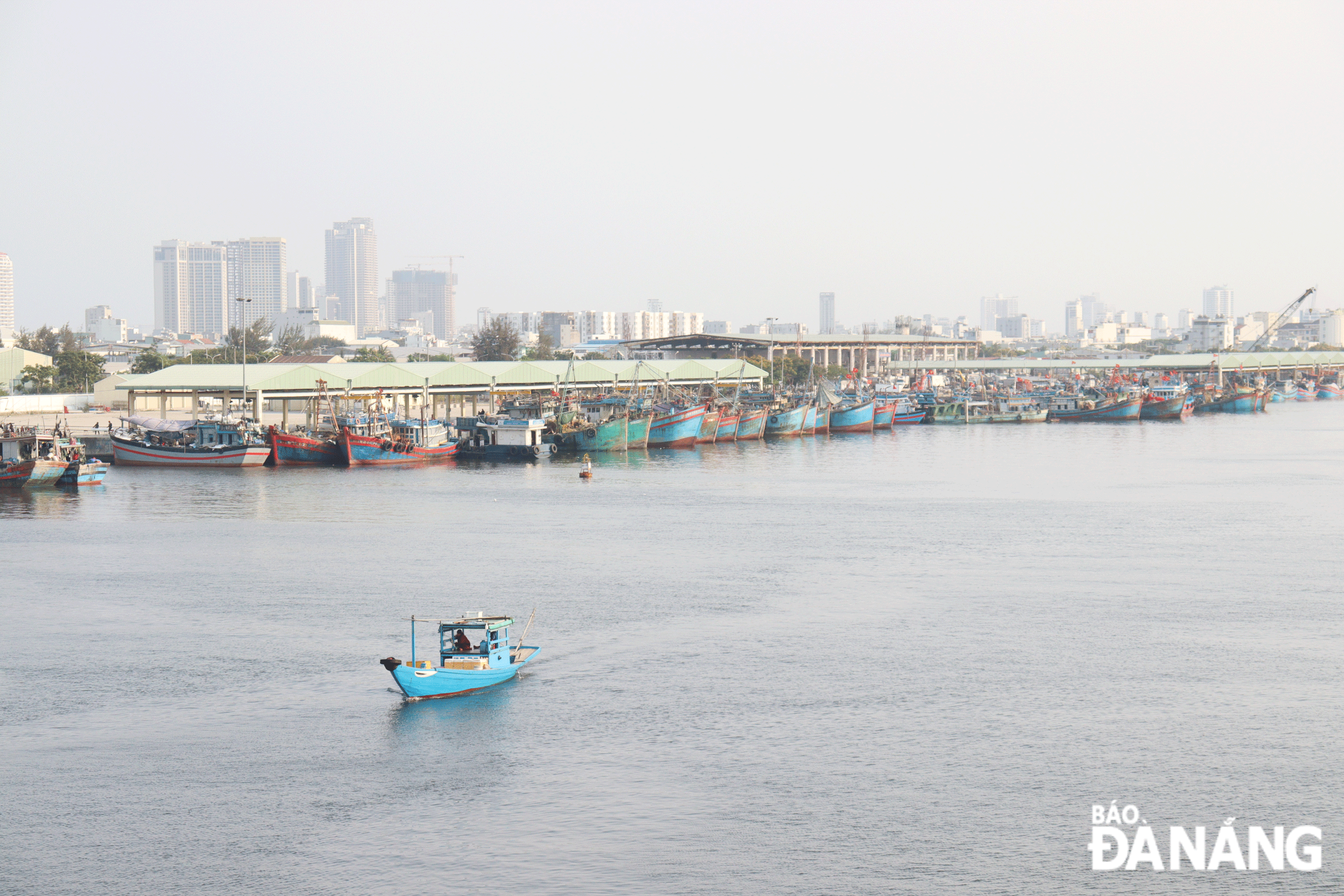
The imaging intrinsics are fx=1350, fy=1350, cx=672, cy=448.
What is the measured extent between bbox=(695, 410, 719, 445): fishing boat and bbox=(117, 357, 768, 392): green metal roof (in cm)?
591

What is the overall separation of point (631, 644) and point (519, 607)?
359 centimetres

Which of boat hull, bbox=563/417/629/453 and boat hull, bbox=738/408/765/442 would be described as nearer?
boat hull, bbox=563/417/629/453

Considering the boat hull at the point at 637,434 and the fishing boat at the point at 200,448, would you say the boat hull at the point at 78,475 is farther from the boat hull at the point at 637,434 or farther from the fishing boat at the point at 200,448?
the boat hull at the point at 637,434

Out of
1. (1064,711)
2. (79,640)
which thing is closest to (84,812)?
(79,640)

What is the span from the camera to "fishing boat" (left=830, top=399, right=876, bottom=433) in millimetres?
81438

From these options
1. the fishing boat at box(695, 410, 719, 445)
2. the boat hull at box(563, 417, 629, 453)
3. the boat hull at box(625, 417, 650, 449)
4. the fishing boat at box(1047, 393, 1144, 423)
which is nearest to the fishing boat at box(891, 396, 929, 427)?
the fishing boat at box(1047, 393, 1144, 423)

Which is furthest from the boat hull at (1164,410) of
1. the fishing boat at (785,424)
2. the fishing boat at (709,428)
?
the fishing boat at (709,428)

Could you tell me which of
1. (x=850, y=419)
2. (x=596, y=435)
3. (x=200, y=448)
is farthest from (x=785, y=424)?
(x=200, y=448)

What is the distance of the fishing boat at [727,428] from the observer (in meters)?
72.4

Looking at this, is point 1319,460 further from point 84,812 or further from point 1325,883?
point 84,812

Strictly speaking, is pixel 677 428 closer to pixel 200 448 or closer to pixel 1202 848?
pixel 200 448

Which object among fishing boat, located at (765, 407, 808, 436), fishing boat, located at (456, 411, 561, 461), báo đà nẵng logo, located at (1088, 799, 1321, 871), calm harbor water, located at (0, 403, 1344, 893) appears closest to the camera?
báo đà nẵng logo, located at (1088, 799, 1321, 871)

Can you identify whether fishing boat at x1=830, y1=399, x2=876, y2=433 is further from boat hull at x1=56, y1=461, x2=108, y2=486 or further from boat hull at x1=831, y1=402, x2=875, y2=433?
boat hull at x1=56, y1=461, x2=108, y2=486

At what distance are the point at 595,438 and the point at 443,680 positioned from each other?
144ft
